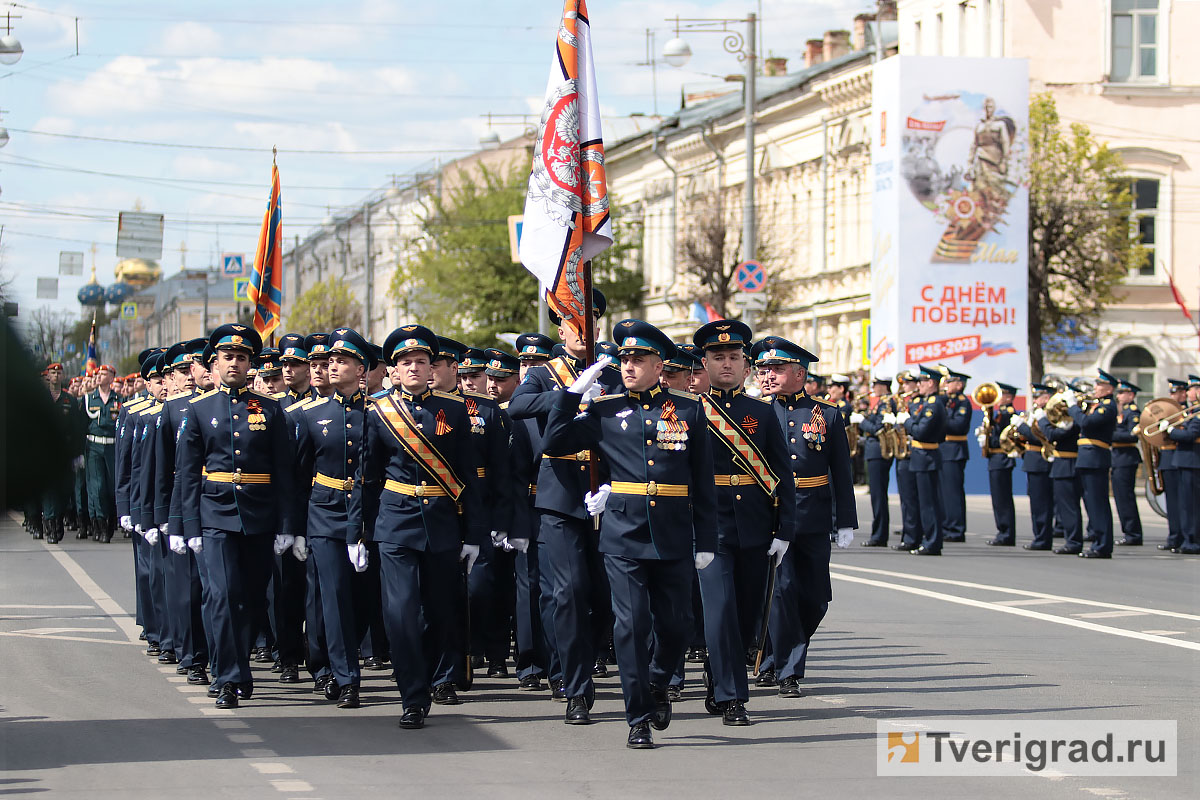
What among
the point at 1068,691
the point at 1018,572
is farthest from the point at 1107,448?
the point at 1068,691

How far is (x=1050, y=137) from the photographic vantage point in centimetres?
3806

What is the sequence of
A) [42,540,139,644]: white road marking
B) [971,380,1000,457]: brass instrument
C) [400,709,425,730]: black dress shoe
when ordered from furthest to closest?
[971,380,1000,457]: brass instrument < [42,540,139,644]: white road marking < [400,709,425,730]: black dress shoe

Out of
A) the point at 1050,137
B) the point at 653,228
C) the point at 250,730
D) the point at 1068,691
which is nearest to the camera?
the point at 250,730

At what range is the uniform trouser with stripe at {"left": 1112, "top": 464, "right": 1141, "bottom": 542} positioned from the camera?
22516mm

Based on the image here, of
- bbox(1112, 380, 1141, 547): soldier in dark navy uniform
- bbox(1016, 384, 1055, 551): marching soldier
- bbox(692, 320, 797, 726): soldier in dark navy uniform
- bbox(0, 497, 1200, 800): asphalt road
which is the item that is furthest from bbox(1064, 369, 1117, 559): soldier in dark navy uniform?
bbox(692, 320, 797, 726): soldier in dark navy uniform

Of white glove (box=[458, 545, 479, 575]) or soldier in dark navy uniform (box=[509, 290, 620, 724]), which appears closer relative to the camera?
soldier in dark navy uniform (box=[509, 290, 620, 724])

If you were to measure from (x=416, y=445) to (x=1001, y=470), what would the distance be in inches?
579

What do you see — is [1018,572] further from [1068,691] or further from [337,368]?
[337,368]

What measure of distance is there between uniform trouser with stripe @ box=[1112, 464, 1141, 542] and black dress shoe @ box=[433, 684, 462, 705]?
47.1ft

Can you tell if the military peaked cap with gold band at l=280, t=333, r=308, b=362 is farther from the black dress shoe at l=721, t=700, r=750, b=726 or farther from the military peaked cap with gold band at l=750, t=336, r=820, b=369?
the black dress shoe at l=721, t=700, r=750, b=726

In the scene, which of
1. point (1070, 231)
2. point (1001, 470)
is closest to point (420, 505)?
point (1001, 470)

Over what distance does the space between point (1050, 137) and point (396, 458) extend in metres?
31.0

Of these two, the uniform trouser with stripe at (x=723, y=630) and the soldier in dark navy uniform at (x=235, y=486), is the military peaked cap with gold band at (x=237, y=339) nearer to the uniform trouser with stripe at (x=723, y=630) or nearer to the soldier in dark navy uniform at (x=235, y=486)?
the soldier in dark navy uniform at (x=235, y=486)

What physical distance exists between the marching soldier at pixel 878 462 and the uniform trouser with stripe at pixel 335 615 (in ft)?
42.5
